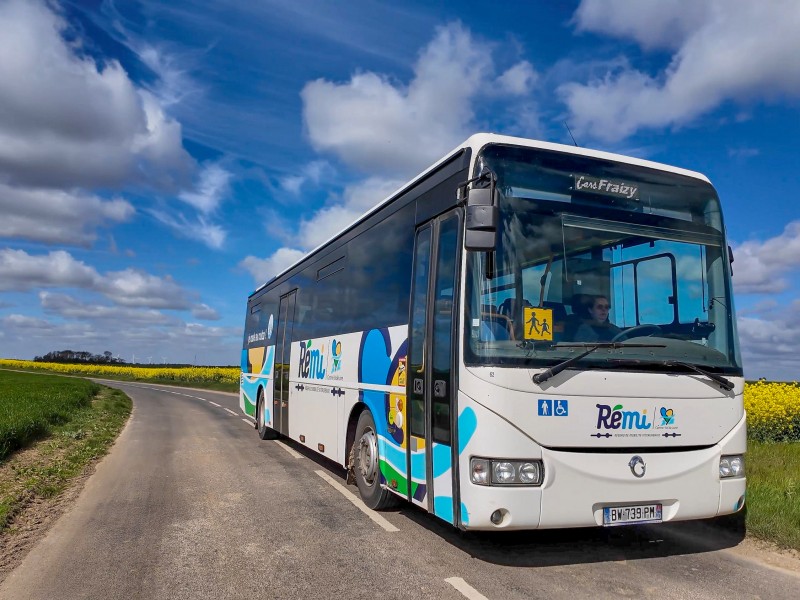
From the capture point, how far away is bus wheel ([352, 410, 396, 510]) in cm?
711

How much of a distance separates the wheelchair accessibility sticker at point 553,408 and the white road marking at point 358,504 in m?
2.45

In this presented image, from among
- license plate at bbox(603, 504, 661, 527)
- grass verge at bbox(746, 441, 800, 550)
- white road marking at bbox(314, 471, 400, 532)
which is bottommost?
white road marking at bbox(314, 471, 400, 532)

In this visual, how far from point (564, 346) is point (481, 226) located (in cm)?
113

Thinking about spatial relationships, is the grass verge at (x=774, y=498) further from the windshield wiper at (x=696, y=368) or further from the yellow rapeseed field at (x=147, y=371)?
the yellow rapeseed field at (x=147, y=371)

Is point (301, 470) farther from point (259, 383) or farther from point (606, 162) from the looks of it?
point (606, 162)

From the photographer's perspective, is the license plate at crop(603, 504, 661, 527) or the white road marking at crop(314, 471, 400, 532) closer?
the license plate at crop(603, 504, 661, 527)

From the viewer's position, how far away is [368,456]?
7352 mm

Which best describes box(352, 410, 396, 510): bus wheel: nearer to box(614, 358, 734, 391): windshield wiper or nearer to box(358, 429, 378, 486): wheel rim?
box(358, 429, 378, 486): wheel rim

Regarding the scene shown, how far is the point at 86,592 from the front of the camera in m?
4.76

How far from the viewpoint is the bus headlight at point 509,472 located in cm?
480

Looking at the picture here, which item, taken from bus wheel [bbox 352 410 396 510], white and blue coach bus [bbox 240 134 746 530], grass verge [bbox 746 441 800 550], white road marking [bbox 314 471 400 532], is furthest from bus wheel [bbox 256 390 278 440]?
grass verge [bbox 746 441 800 550]

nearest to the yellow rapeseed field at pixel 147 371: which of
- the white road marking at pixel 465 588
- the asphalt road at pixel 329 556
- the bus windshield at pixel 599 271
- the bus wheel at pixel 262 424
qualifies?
the bus wheel at pixel 262 424

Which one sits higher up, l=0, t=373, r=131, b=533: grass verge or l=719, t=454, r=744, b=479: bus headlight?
l=719, t=454, r=744, b=479: bus headlight

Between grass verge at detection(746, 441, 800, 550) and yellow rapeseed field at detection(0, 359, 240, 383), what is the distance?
152 feet
